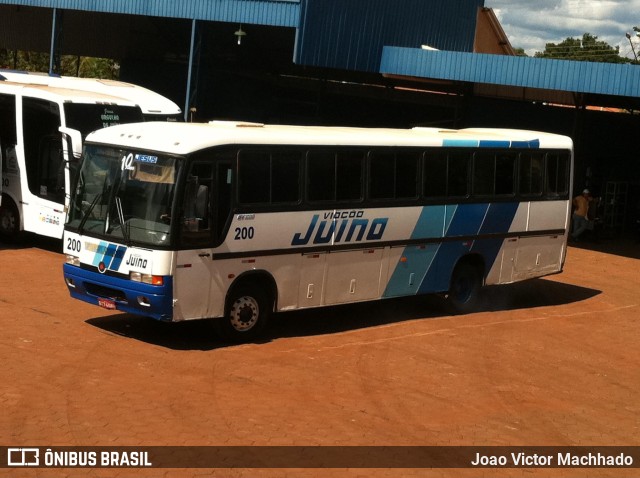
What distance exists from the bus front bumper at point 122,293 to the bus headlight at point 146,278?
4 centimetres

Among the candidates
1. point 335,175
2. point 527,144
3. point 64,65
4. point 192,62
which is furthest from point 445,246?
point 64,65

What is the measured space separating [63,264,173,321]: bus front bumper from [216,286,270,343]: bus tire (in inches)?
40.7

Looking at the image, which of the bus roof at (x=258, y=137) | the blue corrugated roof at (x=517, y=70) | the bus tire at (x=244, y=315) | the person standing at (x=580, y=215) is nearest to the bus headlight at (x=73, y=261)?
the bus roof at (x=258, y=137)

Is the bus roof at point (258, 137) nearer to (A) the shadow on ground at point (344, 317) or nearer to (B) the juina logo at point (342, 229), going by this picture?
(B) the juina logo at point (342, 229)

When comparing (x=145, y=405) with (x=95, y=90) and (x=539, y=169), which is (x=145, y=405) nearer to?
(x=539, y=169)

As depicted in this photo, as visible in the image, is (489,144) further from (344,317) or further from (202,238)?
(202,238)

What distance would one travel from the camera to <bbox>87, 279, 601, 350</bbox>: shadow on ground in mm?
14344

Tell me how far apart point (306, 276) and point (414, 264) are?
2394 mm

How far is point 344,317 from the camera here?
667 inches

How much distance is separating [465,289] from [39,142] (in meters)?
8.45

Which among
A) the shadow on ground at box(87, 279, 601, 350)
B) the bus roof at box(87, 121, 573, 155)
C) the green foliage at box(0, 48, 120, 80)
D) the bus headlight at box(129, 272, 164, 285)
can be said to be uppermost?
the green foliage at box(0, 48, 120, 80)

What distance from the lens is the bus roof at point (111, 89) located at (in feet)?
72.5

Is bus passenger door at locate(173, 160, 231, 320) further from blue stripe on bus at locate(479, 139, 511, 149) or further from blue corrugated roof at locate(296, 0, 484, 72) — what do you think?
blue corrugated roof at locate(296, 0, 484, 72)

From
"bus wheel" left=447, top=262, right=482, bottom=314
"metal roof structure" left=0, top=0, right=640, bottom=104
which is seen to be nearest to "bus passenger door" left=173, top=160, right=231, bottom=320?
"bus wheel" left=447, top=262, right=482, bottom=314
